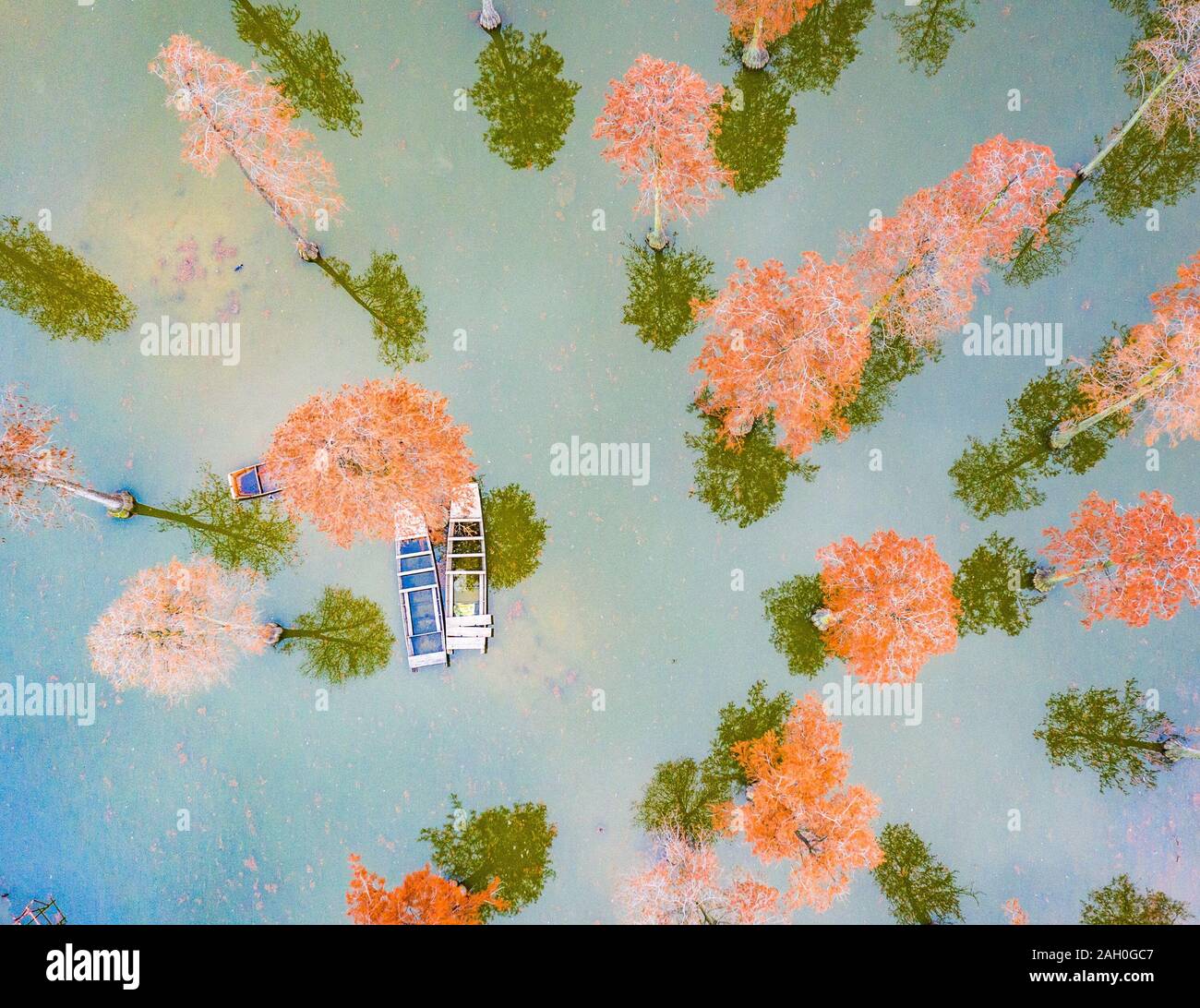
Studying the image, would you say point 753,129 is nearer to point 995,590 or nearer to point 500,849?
point 995,590

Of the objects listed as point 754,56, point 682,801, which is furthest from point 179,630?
point 754,56

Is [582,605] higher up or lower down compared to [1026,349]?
lower down

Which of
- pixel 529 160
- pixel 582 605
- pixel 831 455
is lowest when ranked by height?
pixel 582 605

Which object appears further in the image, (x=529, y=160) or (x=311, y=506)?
(x=529, y=160)

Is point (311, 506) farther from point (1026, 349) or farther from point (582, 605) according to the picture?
Answer: point (1026, 349)

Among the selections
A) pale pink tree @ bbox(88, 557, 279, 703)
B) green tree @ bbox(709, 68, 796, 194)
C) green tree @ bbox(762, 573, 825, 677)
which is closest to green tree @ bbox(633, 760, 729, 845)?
green tree @ bbox(762, 573, 825, 677)

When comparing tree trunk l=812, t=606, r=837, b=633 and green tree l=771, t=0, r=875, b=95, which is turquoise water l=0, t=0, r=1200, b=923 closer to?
green tree l=771, t=0, r=875, b=95

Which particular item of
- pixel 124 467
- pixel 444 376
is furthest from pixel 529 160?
pixel 124 467

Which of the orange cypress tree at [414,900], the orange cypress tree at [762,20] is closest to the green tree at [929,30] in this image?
the orange cypress tree at [762,20]
